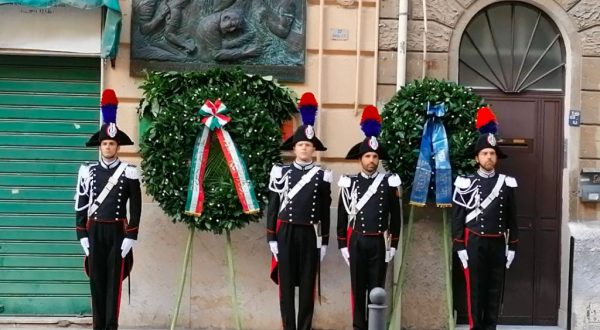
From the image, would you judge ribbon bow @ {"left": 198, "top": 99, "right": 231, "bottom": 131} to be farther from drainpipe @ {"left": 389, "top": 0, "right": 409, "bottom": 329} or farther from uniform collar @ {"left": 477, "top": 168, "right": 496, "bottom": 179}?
uniform collar @ {"left": 477, "top": 168, "right": 496, "bottom": 179}

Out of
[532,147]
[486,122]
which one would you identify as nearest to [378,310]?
[486,122]

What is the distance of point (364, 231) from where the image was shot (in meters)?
7.91

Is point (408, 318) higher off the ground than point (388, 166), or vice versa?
point (388, 166)

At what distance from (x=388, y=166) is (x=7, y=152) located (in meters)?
4.08

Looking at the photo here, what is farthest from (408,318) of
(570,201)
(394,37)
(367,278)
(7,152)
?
(7,152)

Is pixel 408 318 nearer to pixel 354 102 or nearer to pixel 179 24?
pixel 354 102

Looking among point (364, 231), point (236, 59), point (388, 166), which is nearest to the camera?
point (364, 231)

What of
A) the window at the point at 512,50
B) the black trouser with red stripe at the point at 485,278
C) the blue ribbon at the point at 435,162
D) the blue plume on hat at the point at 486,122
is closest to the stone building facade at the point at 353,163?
the window at the point at 512,50

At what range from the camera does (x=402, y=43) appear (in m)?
9.04

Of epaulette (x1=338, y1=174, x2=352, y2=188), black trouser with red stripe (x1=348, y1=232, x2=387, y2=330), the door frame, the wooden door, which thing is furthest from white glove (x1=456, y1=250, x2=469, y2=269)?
the door frame

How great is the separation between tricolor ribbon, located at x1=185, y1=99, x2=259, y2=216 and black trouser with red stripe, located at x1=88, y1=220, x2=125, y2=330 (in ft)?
2.45

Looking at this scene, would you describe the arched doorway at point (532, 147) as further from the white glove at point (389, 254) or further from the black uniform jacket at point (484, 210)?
the white glove at point (389, 254)

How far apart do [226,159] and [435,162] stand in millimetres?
2053

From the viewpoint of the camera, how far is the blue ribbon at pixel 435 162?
827 centimetres
